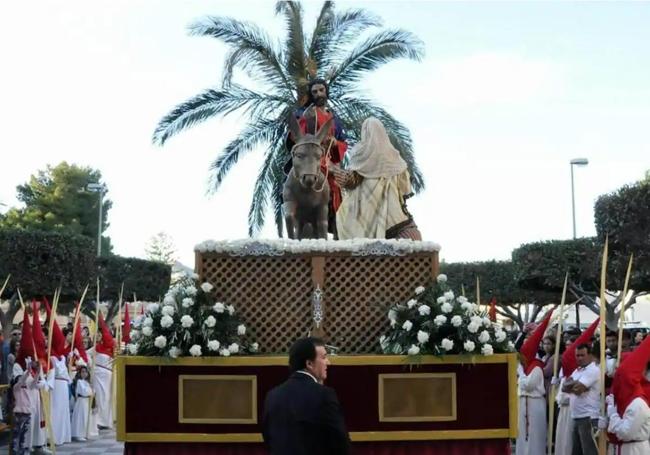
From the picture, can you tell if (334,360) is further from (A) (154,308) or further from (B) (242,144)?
(B) (242,144)

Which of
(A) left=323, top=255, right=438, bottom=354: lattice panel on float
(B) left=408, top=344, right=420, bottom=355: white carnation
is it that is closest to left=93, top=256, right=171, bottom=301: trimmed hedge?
Result: (A) left=323, top=255, right=438, bottom=354: lattice panel on float

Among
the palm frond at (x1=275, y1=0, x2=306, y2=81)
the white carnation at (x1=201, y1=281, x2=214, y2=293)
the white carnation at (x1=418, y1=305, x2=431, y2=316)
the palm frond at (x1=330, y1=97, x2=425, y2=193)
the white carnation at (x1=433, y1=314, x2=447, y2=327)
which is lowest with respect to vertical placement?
the white carnation at (x1=433, y1=314, x2=447, y2=327)

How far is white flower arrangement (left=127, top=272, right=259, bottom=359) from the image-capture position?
331 inches

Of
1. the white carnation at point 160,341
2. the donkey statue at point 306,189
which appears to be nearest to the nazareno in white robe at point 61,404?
the donkey statue at point 306,189

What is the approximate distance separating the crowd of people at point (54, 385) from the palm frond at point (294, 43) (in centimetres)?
875

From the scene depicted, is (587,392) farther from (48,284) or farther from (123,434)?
(48,284)

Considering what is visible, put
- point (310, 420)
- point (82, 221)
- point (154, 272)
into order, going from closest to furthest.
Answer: point (310, 420)
point (154, 272)
point (82, 221)

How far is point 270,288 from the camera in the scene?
905cm

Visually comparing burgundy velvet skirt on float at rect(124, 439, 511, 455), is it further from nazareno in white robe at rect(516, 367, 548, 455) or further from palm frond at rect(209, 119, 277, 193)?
palm frond at rect(209, 119, 277, 193)

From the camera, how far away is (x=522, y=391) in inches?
509

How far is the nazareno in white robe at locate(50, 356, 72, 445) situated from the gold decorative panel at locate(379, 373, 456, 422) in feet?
32.5

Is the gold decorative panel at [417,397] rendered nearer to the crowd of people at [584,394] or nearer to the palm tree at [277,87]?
the crowd of people at [584,394]

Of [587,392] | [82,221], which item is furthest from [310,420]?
[82,221]

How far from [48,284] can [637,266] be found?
18.3m
